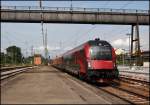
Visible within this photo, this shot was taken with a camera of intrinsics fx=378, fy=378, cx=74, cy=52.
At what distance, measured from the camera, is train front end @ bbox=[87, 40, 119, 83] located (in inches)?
957

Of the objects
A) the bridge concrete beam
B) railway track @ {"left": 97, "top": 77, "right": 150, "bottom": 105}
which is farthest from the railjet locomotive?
the bridge concrete beam

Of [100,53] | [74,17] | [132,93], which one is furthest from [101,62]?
[74,17]

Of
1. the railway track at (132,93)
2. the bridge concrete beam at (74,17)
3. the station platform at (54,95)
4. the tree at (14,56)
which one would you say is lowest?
the railway track at (132,93)

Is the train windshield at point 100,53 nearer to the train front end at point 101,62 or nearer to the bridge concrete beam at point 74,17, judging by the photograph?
the train front end at point 101,62

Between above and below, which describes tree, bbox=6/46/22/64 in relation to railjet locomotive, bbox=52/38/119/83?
above

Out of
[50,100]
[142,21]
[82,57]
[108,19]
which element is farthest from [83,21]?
[50,100]

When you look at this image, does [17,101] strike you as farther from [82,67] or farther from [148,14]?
[148,14]

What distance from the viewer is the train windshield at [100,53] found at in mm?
24984

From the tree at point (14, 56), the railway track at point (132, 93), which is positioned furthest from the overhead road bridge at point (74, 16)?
the tree at point (14, 56)

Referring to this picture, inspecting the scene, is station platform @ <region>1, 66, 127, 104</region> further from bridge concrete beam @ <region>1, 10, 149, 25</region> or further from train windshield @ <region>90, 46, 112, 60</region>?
bridge concrete beam @ <region>1, 10, 149, 25</region>

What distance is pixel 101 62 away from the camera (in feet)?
81.3

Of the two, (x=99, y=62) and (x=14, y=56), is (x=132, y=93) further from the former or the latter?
(x=14, y=56)

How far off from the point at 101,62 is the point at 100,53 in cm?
67

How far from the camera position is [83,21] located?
48.8 meters
